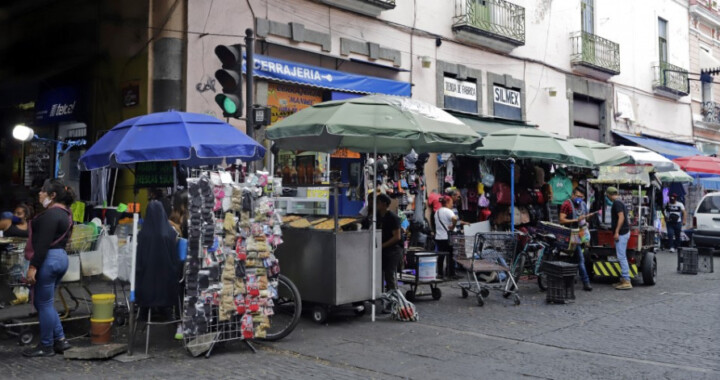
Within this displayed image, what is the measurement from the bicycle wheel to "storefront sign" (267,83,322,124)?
4.56 metres

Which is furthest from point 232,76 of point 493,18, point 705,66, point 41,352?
point 705,66

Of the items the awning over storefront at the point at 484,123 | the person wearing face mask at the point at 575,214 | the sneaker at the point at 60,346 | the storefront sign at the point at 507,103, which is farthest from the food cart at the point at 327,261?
the storefront sign at the point at 507,103

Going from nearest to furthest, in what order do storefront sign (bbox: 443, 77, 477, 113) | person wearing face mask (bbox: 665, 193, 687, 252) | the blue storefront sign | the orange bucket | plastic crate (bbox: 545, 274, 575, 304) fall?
1. the orange bucket
2. plastic crate (bbox: 545, 274, 575, 304)
3. the blue storefront sign
4. storefront sign (bbox: 443, 77, 477, 113)
5. person wearing face mask (bbox: 665, 193, 687, 252)

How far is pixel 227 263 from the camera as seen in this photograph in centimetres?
635

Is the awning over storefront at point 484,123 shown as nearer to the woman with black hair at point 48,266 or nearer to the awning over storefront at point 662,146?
the awning over storefront at point 662,146

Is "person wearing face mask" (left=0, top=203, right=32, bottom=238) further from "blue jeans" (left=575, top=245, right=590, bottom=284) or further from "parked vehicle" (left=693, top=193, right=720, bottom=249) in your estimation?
"parked vehicle" (left=693, top=193, right=720, bottom=249)

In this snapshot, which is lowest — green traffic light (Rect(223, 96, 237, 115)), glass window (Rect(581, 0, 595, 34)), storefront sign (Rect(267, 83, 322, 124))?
green traffic light (Rect(223, 96, 237, 115))

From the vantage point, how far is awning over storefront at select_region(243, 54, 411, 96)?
38.0 feet

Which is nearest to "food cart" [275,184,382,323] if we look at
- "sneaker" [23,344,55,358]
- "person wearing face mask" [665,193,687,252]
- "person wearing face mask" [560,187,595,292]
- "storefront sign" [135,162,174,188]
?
"storefront sign" [135,162,174,188]

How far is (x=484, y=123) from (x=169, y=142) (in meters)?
10.5

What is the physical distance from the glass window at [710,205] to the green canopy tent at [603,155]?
487cm

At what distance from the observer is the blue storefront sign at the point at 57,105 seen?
40.2ft

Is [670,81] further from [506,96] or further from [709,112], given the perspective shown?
[506,96]

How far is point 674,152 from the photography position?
23359 mm
